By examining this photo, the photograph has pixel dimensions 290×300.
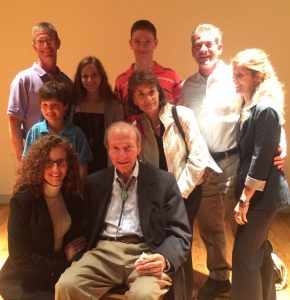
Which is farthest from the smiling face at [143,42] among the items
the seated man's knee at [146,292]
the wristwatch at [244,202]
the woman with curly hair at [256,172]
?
the seated man's knee at [146,292]

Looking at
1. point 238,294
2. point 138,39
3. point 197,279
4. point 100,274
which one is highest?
point 138,39

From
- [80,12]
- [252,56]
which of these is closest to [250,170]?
[252,56]

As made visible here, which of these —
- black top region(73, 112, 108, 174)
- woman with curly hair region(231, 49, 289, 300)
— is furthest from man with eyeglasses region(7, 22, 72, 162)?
woman with curly hair region(231, 49, 289, 300)

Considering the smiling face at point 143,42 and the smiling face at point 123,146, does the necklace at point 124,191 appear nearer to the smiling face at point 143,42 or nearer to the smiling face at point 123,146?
the smiling face at point 123,146

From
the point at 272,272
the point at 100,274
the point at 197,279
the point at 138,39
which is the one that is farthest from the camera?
→ the point at 197,279

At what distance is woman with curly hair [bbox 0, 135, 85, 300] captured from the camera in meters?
1.95

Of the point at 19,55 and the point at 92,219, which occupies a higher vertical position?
the point at 19,55

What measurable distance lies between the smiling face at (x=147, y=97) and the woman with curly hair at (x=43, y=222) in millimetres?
493

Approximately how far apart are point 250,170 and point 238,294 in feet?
2.27

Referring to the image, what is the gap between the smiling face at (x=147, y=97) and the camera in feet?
7.25

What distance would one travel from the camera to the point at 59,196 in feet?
6.79

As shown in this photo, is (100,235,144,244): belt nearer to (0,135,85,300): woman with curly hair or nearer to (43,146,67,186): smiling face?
(0,135,85,300): woman with curly hair

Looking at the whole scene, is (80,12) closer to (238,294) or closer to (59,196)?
(59,196)

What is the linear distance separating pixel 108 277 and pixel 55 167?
62cm
